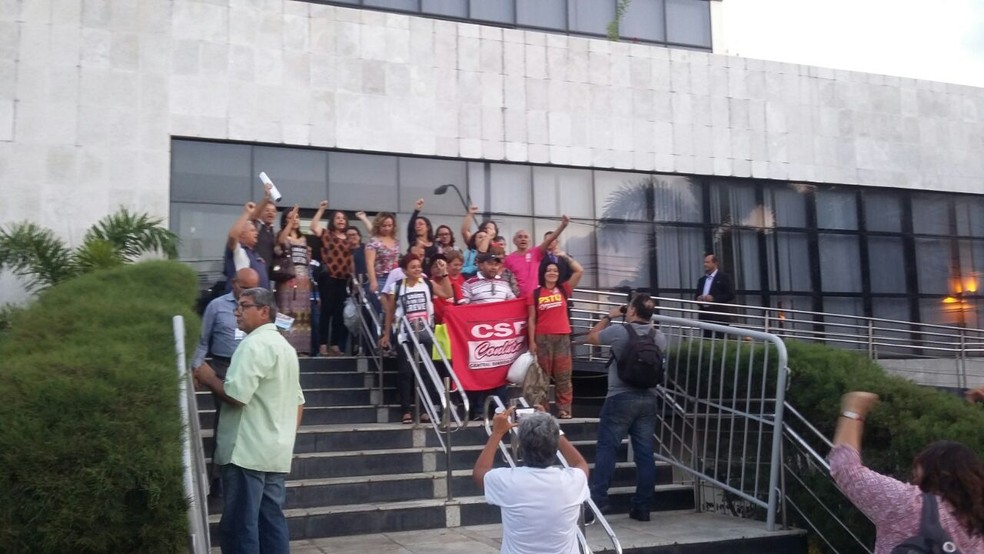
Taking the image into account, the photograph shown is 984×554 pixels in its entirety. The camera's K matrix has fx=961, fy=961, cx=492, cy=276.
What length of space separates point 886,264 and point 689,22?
6135 millimetres

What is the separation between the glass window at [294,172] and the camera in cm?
1435

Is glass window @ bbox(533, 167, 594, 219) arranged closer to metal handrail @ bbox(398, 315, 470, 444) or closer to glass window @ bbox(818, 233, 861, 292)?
glass window @ bbox(818, 233, 861, 292)

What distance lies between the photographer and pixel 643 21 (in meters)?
18.4

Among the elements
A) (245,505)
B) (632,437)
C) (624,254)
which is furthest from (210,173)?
(245,505)

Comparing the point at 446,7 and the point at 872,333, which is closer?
the point at 446,7

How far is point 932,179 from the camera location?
19.3 metres

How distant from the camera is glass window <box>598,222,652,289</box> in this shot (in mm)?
16453

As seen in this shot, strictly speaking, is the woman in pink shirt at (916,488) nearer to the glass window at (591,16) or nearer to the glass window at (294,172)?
the glass window at (294,172)

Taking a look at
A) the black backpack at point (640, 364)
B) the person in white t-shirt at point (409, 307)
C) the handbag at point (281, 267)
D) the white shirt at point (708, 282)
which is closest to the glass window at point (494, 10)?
the white shirt at point (708, 282)

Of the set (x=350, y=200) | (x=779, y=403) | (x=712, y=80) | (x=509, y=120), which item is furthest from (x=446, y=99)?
(x=779, y=403)

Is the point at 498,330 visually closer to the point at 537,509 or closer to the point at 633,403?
the point at 633,403

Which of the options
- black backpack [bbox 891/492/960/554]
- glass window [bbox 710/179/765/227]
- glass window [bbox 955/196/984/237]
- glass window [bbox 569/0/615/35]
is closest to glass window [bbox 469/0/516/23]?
glass window [bbox 569/0/615/35]

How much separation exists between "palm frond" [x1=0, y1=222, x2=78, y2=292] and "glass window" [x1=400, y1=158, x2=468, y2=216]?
16.6 ft

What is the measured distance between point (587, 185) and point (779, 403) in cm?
876
